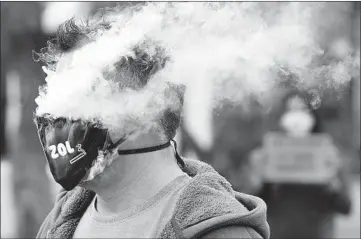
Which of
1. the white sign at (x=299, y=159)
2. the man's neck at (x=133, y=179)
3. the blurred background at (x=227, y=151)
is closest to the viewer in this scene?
the man's neck at (x=133, y=179)

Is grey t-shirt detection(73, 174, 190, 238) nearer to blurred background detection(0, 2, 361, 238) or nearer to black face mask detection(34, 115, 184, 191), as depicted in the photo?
black face mask detection(34, 115, 184, 191)

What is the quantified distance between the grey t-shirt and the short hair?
179 mm

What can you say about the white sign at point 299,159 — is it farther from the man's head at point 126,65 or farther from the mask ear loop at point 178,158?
the man's head at point 126,65

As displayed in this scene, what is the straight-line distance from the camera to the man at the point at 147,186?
221cm

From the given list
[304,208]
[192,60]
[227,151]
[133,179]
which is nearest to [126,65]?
[192,60]

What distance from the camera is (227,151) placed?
8.13 meters

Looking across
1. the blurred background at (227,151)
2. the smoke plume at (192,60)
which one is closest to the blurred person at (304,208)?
the blurred background at (227,151)

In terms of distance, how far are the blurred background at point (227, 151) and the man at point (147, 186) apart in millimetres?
3830

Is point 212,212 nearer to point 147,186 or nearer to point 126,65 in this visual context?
point 147,186

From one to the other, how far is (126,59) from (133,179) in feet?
1.26

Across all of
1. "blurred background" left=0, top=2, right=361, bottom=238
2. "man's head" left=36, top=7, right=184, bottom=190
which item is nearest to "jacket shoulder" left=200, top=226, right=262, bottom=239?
"man's head" left=36, top=7, right=184, bottom=190

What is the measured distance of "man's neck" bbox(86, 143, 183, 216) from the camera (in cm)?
229

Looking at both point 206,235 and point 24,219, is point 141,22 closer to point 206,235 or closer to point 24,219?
point 206,235

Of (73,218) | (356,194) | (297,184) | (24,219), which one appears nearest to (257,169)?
(297,184)
